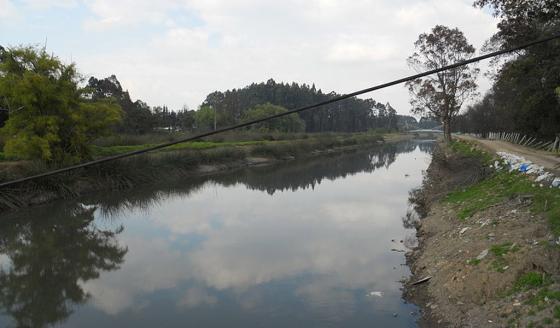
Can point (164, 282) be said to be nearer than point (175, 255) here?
Yes

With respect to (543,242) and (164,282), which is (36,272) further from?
(543,242)

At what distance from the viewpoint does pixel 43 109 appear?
20703 mm

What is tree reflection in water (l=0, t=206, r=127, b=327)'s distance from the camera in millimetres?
9094

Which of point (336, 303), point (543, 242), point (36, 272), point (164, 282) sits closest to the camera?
point (543, 242)

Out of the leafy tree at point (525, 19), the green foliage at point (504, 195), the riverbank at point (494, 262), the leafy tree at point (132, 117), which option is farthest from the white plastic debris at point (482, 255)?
the leafy tree at point (132, 117)

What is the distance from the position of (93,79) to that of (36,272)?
5039 centimetres

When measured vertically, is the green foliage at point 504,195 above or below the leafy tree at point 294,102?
→ below

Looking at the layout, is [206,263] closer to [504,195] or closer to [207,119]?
[504,195]

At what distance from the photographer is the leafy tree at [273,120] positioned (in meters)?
73.7

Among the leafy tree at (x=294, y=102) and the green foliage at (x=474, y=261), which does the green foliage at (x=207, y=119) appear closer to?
the leafy tree at (x=294, y=102)

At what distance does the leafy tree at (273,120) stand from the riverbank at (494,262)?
61039 mm

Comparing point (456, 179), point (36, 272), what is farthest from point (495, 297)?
point (456, 179)

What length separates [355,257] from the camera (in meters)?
11.6

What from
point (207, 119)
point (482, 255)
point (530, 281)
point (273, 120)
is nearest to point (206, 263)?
point (482, 255)
